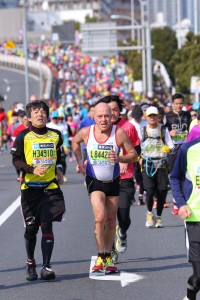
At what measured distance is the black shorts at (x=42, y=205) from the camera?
1098 centimetres

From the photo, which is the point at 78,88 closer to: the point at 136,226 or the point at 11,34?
the point at 136,226

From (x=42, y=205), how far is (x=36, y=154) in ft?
1.60

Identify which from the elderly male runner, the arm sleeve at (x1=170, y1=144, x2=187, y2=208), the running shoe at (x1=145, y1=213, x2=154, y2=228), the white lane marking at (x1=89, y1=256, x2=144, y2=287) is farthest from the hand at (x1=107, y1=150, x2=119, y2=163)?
the running shoe at (x1=145, y1=213, x2=154, y2=228)

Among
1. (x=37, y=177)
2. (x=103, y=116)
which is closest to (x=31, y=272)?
(x=37, y=177)

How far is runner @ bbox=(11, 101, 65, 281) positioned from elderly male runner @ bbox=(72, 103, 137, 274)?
1.03ft

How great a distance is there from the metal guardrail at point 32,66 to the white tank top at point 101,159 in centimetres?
7134

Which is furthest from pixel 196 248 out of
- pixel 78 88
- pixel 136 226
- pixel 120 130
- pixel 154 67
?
pixel 154 67

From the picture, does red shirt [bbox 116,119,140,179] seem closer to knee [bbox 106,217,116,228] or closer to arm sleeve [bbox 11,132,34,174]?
knee [bbox 106,217,116,228]

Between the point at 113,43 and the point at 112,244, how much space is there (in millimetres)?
62202

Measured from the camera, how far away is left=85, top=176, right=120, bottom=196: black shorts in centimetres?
1120

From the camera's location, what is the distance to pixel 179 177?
8.66m

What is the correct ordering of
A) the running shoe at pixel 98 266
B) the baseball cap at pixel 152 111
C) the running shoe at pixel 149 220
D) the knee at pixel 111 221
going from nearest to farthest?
the running shoe at pixel 98 266 < the knee at pixel 111 221 < the baseball cap at pixel 152 111 < the running shoe at pixel 149 220

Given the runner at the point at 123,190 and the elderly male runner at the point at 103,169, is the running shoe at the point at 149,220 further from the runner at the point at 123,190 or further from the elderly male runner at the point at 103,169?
the elderly male runner at the point at 103,169

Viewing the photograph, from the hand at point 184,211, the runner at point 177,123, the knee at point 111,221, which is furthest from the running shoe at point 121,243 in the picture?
the runner at point 177,123
